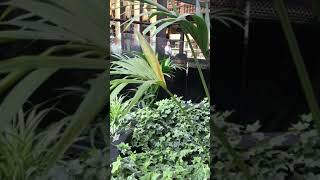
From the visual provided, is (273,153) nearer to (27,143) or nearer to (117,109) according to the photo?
(27,143)

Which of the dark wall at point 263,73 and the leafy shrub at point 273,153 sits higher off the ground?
the dark wall at point 263,73

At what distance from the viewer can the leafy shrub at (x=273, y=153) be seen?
1659 mm

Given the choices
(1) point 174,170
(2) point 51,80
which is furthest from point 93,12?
(1) point 174,170

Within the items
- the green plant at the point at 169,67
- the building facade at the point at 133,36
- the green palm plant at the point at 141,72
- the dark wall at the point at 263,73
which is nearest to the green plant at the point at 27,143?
the dark wall at the point at 263,73

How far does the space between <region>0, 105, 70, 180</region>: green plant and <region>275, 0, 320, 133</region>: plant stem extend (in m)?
0.87

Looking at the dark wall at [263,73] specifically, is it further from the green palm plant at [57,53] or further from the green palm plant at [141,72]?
the green palm plant at [141,72]

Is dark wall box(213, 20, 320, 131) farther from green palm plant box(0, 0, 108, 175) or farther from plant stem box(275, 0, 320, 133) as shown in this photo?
green palm plant box(0, 0, 108, 175)

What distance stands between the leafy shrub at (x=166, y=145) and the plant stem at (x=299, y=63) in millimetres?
1275

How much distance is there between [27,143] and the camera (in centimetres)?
142

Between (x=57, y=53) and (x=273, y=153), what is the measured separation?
948 millimetres

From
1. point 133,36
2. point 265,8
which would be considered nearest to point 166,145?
point 133,36

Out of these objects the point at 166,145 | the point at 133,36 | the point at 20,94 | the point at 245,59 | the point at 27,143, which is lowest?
the point at 166,145

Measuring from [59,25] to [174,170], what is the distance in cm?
187

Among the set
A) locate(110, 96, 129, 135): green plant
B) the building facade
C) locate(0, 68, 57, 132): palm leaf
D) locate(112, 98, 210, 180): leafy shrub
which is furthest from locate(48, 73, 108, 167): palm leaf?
locate(110, 96, 129, 135): green plant
